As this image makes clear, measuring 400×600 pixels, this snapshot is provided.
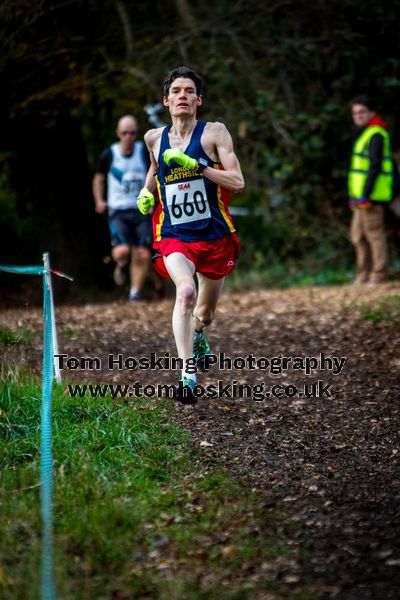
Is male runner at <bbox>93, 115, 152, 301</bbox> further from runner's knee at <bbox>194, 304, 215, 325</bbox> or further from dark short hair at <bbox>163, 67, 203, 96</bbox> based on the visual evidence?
dark short hair at <bbox>163, 67, 203, 96</bbox>

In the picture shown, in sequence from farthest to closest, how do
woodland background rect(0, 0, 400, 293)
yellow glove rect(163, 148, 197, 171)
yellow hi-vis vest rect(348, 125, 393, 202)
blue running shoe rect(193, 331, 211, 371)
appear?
woodland background rect(0, 0, 400, 293) < yellow hi-vis vest rect(348, 125, 393, 202) < blue running shoe rect(193, 331, 211, 371) < yellow glove rect(163, 148, 197, 171)

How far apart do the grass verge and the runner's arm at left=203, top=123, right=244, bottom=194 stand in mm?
1483

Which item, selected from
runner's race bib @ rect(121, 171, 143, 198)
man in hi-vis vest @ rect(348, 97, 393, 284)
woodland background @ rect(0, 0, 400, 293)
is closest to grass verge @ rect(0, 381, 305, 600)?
runner's race bib @ rect(121, 171, 143, 198)

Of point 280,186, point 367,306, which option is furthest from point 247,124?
point 367,306

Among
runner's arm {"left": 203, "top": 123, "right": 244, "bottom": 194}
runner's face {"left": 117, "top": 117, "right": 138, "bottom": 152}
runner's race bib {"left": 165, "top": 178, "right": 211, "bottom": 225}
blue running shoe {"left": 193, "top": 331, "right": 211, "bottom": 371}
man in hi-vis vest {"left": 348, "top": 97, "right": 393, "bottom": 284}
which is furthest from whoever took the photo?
man in hi-vis vest {"left": 348, "top": 97, "right": 393, "bottom": 284}

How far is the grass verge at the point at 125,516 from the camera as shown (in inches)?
146

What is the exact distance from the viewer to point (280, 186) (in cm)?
1434

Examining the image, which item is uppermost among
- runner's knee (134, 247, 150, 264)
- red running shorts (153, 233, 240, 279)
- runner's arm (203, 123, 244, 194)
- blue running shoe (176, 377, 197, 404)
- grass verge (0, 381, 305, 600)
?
runner's arm (203, 123, 244, 194)

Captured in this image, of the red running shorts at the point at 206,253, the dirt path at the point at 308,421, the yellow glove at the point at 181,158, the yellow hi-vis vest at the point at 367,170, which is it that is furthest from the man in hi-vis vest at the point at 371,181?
the yellow glove at the point at 181,158

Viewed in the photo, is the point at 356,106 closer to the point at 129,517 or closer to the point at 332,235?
the point at 332,235

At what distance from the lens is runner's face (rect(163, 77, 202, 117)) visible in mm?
6008

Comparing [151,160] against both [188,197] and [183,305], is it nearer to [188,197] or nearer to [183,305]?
[188,197]

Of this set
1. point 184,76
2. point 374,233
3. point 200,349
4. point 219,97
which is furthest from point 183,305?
point 219,97

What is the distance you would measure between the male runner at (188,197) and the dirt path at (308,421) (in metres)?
0.64
